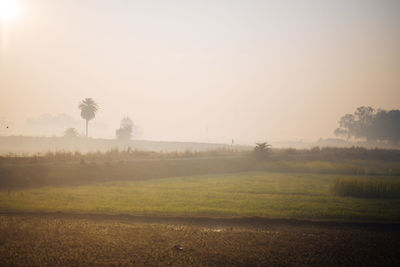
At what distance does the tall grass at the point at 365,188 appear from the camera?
17.6 metres

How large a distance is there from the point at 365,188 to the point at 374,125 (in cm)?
9487

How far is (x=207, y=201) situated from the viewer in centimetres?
1585

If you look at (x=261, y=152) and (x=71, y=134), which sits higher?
(x=71, y=134)

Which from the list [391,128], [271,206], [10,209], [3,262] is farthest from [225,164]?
[391,128]

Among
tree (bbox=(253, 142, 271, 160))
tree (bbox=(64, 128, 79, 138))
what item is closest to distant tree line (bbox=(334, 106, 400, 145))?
tree (bbox=(253, 142, 271, 160))

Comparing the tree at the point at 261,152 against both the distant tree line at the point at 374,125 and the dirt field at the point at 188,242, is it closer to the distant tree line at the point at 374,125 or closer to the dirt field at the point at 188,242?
the dirt field at the point at 188,242

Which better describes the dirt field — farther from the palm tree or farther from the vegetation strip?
the palm tree

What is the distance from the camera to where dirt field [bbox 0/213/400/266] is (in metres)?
8.42

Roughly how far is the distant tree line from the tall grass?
89.6m

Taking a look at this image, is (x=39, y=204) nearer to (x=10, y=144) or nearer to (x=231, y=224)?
(x=231, y=224)

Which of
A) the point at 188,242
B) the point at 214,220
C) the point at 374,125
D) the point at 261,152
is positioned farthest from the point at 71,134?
the point at 374,125

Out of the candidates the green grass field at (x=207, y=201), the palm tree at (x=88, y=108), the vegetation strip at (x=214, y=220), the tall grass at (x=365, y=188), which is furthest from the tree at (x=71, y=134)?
the tall grass at (x=365, y=188)

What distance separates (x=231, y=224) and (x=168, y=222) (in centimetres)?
293

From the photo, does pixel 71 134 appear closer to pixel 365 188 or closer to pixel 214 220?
pixel 214 220
